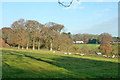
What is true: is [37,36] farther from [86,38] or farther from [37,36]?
[86,38]

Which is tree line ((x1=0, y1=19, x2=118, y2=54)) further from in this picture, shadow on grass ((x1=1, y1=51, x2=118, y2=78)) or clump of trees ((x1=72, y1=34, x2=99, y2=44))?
shadow on grass ((x1=1, y1=51, x2=118, y2=78))

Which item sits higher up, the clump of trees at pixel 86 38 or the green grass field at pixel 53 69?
the clump of trees at pixel 86 38

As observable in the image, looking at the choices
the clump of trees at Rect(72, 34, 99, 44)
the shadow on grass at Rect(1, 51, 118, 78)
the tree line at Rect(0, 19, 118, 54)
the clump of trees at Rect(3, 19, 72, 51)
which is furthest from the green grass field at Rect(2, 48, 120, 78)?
the clump of trees at Rect(72, 34, 99, 44)

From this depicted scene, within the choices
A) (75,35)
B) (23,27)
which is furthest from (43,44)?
(75,35)

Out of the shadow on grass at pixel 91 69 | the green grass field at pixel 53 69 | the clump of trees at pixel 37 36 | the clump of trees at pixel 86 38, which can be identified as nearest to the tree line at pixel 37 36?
the clump of trees at pixel 37 36

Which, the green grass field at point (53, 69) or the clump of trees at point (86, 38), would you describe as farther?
the clump of trees at point (86, 38)

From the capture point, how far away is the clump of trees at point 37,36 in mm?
42406

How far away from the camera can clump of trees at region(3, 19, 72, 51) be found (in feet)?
139

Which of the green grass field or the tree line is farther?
the tree line

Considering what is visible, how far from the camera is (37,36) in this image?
44.8m

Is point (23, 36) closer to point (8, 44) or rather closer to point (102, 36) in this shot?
point (8, 44)

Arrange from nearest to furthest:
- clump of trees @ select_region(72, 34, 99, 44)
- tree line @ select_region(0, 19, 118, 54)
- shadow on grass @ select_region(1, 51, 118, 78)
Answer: shadow on grass @ select_region(1, 51, 118, 78) → tree line @ select_region(0, 19, 118, 54) → clump of trees @ select_region(72, 34, 99, 44)

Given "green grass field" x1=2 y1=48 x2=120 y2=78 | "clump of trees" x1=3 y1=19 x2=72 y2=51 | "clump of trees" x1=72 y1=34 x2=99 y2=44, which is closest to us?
"green grass field" x1=2 y1=48 x2=120 y2=78

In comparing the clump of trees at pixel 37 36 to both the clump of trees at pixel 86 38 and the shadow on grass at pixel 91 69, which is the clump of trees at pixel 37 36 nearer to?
the clump of trees at pixel 86 38
